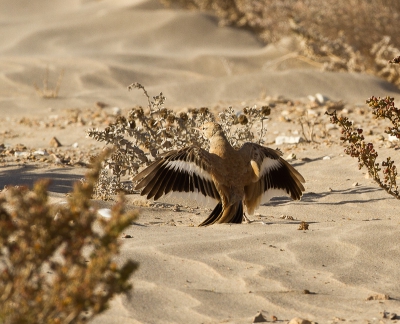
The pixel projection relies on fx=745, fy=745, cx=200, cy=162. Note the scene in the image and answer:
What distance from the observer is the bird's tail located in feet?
18.7

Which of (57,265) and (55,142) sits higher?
(55,142)

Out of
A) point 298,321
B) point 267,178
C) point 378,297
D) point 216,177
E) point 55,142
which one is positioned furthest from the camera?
point 55,142

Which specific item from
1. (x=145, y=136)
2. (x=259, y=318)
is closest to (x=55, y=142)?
(x=145, y=136)

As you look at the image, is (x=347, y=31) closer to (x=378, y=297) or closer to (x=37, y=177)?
(x=37, y=177)

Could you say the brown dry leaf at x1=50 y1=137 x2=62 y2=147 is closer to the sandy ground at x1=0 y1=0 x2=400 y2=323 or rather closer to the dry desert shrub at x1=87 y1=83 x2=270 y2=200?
the sandy ground at x1=0 y1=0 x2=400 y2=323

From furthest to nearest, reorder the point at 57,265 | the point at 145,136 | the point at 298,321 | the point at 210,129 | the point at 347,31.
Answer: the point at 347,31
the point at 145,136
the point at 210,129
the point at 298,321
the point at 57,265

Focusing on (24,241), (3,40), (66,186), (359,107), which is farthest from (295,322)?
(3,40)

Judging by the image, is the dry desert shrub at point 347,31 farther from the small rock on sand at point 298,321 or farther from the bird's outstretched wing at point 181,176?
the small rock on sand at point 298,321

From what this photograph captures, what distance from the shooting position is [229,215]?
5.72 m

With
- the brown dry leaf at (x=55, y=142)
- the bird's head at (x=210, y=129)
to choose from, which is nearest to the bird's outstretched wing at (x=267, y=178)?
the bird's head at (x=210, y=129)

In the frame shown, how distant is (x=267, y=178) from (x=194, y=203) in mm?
766

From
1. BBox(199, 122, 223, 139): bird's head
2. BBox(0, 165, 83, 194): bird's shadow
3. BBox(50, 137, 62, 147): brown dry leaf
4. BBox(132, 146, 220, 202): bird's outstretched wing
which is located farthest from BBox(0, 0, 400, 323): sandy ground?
BBox(199, 122, 223, 139): bird's head

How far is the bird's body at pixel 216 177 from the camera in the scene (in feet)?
18.6

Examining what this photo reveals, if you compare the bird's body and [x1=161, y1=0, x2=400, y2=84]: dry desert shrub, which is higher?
[x1=161, y1=0, x2=400, y2=84]: dry desert shrub
